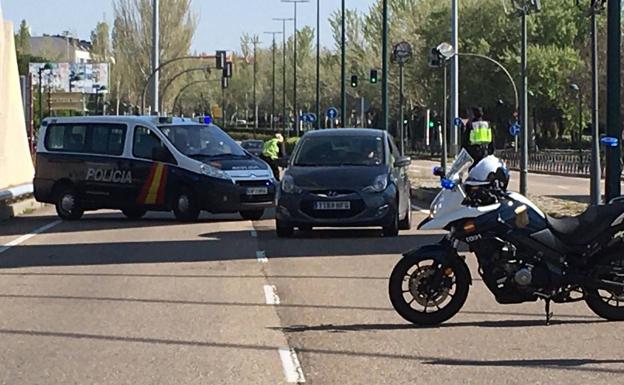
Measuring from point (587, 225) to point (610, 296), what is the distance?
71 centimetres

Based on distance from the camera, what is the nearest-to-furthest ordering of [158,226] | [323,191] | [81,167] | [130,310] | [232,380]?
[232,380] → [130,310] → [323,191] → [158,226] → [81,167]

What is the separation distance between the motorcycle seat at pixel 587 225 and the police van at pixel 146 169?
12271mm

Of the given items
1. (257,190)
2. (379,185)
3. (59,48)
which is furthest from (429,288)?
(59,48)

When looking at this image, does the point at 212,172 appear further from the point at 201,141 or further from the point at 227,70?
the point at 227,70

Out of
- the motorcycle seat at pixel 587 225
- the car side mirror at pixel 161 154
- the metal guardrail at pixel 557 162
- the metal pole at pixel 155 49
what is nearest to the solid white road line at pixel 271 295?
the motorcycle seat at pixel 587 225

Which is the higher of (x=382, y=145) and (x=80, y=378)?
(x=382, y=145)

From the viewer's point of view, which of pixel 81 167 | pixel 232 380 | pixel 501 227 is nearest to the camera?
pixel 232 380

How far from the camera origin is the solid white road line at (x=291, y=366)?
8.12m

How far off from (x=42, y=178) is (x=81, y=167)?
3.40 ft

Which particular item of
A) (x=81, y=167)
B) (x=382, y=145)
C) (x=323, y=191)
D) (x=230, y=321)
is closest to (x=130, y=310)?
(x=230, y=321)

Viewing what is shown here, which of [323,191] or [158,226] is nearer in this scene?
[323,191]

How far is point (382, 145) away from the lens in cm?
1945

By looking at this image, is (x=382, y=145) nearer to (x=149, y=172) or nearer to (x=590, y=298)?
(x=149, y=172)

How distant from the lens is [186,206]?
22234 mm
